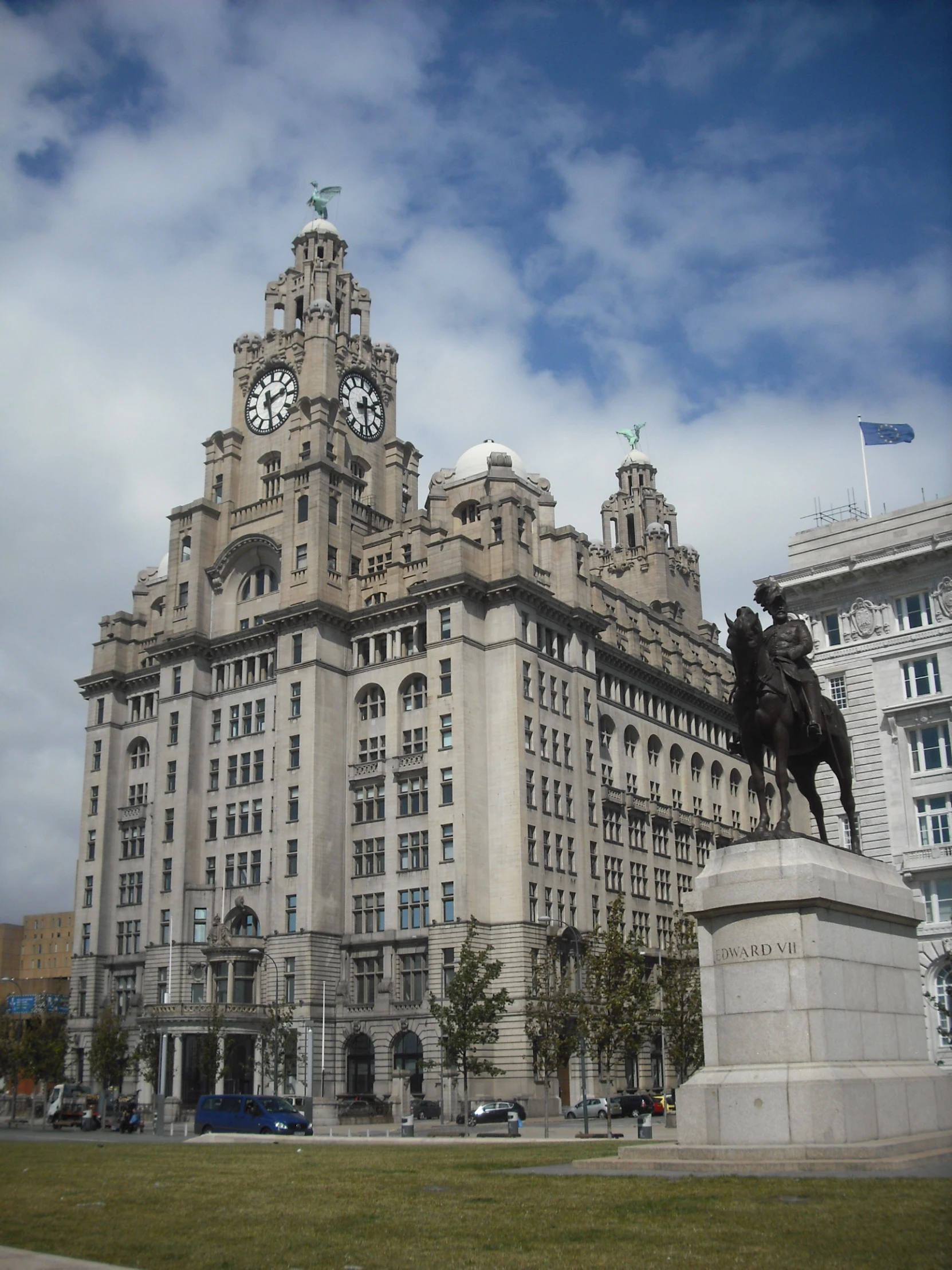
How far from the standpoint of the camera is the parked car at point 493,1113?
230 ft

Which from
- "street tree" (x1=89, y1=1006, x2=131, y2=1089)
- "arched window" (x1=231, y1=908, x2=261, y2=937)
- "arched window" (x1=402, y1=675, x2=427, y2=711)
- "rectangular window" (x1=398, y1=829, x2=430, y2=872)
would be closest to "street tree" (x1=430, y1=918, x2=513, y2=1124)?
"rectangular window" (x1=398, y1=829, x2=430, y2=872)

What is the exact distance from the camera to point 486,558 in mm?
94875

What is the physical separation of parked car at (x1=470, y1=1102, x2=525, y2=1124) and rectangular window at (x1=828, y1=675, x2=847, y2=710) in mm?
28412

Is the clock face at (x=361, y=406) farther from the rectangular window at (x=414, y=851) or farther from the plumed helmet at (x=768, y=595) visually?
the plumed helmet at (x=768, y=595)

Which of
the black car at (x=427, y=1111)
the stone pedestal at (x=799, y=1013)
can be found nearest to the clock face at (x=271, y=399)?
the black car at (x=427, y=1111)

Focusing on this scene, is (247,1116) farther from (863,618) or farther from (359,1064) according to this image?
(863,618)

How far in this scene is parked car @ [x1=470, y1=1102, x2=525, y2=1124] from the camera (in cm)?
7006

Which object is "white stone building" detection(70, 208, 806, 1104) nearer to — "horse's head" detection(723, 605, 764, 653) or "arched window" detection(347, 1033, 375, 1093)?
"arched window" detection(347, 1033, 375, 1093)

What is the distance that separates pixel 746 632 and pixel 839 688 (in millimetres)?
41330

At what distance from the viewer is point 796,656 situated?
26.0m

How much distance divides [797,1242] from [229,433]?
345ft

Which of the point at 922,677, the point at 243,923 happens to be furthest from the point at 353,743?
the point at 922,677

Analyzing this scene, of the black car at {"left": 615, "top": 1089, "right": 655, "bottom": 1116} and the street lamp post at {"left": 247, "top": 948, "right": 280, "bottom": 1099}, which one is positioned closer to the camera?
the black car at {"left": 615, "top": 1089, "right": 655, "bottom": 1116}

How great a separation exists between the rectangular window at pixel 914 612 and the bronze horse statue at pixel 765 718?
127ft
